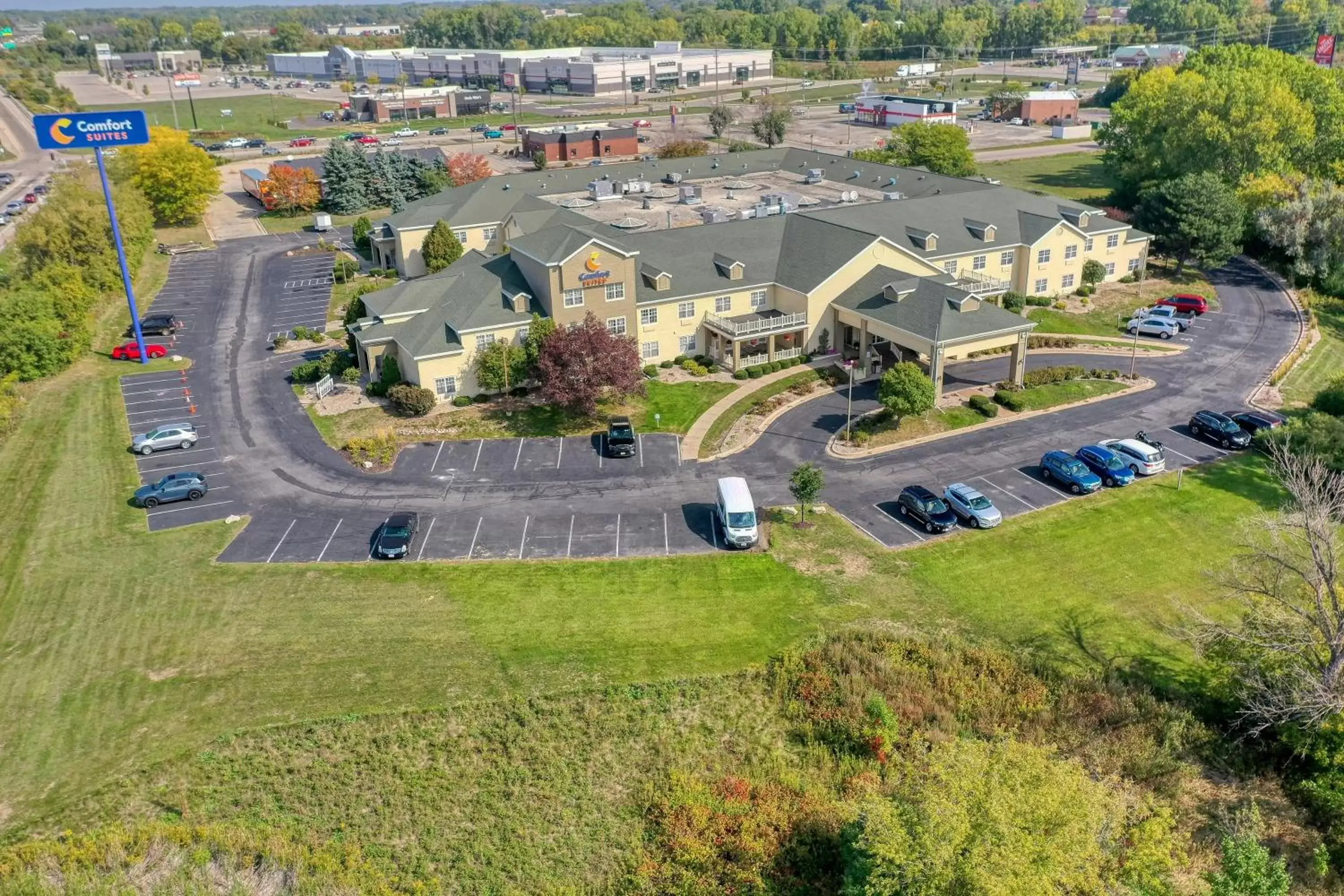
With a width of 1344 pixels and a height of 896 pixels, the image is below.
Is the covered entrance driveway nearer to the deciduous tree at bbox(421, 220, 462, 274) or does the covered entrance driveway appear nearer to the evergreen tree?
the deciduous tree at bbox(421, 220, 462, 274)

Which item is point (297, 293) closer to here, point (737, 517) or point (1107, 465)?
point (737, 517)

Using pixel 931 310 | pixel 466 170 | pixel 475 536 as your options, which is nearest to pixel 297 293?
pixel 466 170

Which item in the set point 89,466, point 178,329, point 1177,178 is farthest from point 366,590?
point 1177,178

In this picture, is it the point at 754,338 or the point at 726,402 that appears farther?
the point at 754,338

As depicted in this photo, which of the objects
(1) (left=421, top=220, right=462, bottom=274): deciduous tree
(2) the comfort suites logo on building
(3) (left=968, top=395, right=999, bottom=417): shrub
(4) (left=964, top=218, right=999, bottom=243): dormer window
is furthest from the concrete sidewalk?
(1) (left=421, top=220, right=462, bottom=274): deciduous tree

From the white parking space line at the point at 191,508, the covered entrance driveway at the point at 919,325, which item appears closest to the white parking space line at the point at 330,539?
the white parking space line at the point at 191,508

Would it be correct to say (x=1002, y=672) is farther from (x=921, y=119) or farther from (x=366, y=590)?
(x=921, y=119)

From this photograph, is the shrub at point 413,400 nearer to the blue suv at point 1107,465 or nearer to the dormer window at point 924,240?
the blue suv at point 1107,465
